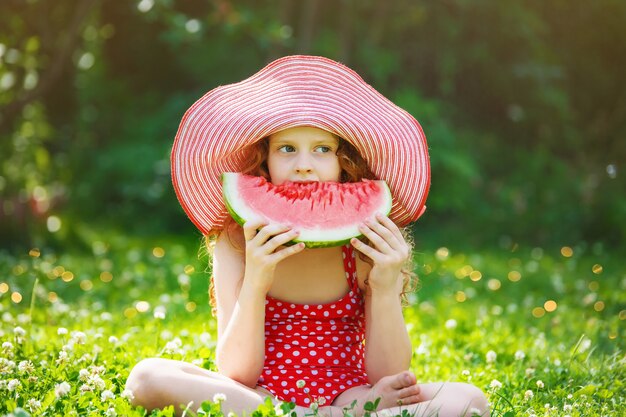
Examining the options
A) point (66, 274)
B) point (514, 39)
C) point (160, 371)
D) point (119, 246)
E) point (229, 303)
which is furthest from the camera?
point (514, 39)

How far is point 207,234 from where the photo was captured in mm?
3449

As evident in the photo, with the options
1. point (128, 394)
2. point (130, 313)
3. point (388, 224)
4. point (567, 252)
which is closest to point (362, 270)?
point (388, 224)

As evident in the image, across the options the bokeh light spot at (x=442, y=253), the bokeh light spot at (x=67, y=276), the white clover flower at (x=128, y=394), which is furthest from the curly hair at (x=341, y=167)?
the bokeh light spot at (x=442, y=253)

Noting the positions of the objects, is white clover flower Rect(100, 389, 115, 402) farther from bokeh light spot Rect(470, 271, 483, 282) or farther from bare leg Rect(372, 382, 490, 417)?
bokeh light spot Rect(470, 271, 483, 282)

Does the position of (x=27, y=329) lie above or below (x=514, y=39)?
below

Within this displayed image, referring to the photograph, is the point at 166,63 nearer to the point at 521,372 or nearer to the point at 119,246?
the point at 119,246

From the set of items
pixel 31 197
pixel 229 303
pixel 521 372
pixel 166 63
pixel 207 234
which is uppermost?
pixel 166 63

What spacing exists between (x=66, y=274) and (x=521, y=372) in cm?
405

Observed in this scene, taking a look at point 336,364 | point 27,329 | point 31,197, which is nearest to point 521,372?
point 336,364

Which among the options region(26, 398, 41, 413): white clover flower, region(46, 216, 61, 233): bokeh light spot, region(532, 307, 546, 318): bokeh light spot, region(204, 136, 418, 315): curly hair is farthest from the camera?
region(46, 216, 61, 233): bokeh light spot

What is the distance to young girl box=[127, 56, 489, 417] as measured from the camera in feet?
10.1

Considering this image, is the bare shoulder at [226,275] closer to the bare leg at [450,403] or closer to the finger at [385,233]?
the finger at [385,233]

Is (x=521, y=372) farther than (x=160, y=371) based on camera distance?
Yes

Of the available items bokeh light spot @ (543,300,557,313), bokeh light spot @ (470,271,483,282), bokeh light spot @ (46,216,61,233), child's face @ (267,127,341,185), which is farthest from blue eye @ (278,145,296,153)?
Result: bokeh light spot @ (46,216,61,233)
